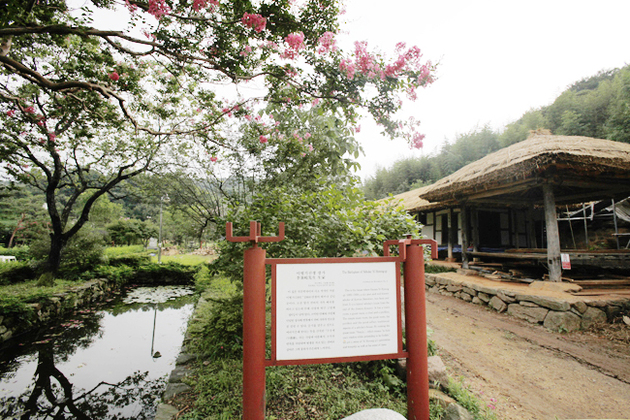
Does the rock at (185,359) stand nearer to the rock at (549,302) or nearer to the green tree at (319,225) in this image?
the green tree at (319,225)

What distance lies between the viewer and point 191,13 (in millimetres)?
3842

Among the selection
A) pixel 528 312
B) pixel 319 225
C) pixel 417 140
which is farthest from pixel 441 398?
pixel 528 312

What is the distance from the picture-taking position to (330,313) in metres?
1.70

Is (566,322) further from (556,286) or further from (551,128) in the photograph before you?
(551,128)

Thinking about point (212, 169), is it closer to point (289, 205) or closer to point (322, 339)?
point (289, 205)

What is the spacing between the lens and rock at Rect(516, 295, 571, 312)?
4500 mm

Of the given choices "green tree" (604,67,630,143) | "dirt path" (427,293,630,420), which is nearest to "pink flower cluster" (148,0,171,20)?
"dirt path" (427,293,630,420)

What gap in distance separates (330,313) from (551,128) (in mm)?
21925

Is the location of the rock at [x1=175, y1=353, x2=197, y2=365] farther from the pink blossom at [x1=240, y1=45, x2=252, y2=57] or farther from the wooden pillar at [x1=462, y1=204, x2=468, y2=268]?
the wooden pillar at [x1=462, y1=204, x2=468, y2=268]

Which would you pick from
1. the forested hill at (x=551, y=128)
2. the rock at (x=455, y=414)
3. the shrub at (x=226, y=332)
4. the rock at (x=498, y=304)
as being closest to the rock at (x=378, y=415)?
the rock at (x=455, y=414)

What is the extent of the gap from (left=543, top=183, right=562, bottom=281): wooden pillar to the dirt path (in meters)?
1.45

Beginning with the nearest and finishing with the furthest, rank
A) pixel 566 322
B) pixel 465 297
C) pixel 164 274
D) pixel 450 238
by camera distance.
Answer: pixel 566 322 → pixel 465 297 → pixel 450 238 → pixel 164 274

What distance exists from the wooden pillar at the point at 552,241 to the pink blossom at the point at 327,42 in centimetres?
531

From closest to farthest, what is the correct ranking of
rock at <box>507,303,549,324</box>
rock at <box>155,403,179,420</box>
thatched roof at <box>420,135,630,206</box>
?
rock at <box>155,403,179,420</box>, rock at <box>507,303,549,324</box>, thatched roof at <box>420,135,630,206</box>
